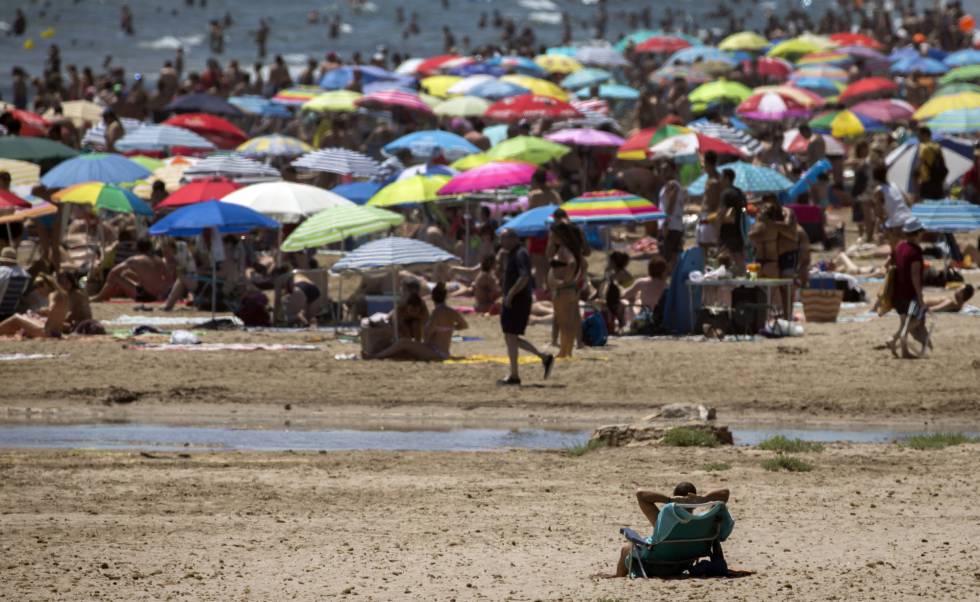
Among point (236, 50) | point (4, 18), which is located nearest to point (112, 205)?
point (236, 50)

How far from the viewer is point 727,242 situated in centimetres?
1572

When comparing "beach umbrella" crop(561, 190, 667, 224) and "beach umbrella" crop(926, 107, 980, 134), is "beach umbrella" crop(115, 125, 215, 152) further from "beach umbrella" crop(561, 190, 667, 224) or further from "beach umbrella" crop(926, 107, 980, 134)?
"beach umbrella" crop(926, 107, 980, 134)

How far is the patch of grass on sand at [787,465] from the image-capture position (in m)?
9.57

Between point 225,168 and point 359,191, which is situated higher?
point 225,168

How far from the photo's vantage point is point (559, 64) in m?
37.2

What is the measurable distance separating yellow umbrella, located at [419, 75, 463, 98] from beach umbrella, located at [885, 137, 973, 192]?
11.7 meters

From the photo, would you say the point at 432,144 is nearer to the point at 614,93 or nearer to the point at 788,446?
the point at 614,93

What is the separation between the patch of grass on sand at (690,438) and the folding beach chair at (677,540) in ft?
11.5

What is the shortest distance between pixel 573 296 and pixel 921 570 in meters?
7.00

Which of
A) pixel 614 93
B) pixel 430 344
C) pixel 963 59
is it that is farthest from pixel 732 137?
pixel 963 59

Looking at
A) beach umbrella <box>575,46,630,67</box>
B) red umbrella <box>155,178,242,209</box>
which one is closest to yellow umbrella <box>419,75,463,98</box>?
beach umbrella <box>575,46,630,67</box>

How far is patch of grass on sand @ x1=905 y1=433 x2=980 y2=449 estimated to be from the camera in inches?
410

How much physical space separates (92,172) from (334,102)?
31.2 feet

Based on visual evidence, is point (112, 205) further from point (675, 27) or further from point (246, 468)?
point (675, 27)
